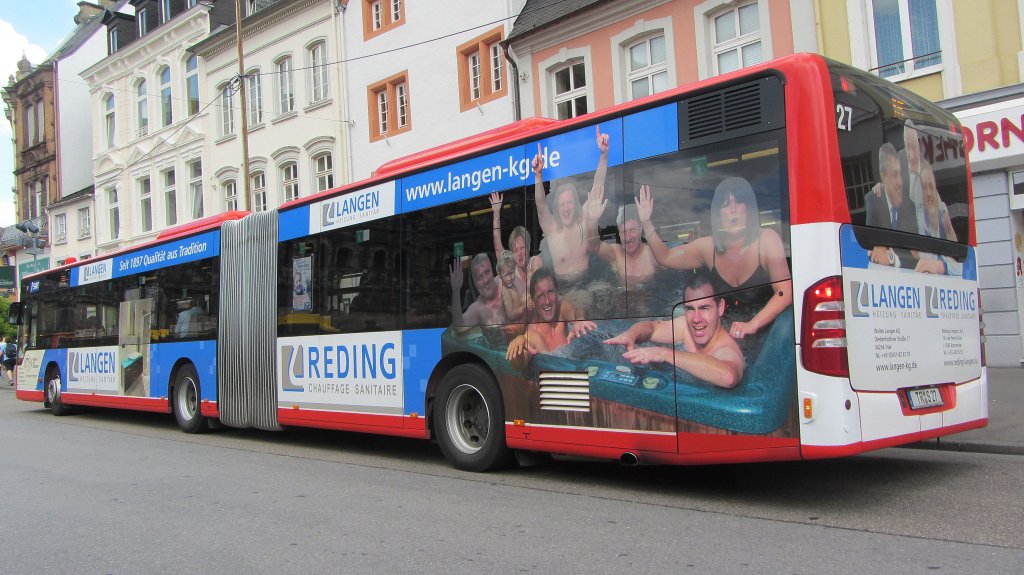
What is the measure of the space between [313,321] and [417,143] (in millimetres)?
12573

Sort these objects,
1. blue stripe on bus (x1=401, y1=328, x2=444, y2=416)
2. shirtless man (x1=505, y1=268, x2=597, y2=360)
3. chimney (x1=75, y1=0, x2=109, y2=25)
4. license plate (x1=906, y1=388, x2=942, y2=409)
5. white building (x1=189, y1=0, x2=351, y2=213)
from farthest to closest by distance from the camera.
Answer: chimney (x1=75, y1=0, x2=109, y2=25)
white building (x1=189, y1=0, x2=351, y2=213)
blue stripe on bus (x1=401, y1=328, x2=444, y2=416)
shirtless man (x1=505, y1=268, x2=597, y2=360)
license plate (x1=906, y1=388, x2=942, y2=409)

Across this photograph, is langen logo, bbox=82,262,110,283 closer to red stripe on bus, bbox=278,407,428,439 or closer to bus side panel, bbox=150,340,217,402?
bus side panel, bbox=150,340,217,402

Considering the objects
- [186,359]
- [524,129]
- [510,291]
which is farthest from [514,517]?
[186,359]

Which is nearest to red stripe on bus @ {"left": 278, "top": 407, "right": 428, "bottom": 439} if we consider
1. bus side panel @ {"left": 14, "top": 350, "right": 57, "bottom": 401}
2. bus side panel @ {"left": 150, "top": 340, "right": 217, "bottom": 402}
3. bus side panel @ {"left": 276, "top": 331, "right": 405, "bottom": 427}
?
bus side panel @ {"left": 276, "top": 331, "right": 405, "bottom": 427}

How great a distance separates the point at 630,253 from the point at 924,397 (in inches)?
92.4

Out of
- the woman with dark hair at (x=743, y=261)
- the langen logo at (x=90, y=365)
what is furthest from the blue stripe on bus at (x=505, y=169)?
the langen logo at (x=90, y=365)

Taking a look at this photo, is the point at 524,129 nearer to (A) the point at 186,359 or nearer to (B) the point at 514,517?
(B) the point at 514,517

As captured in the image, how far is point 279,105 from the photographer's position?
2681 cm

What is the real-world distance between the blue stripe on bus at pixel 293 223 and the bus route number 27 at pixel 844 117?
6559mm

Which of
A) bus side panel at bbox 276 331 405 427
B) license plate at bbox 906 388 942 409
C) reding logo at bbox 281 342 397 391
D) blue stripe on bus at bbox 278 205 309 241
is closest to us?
license plate at bbox 906 388 942 409

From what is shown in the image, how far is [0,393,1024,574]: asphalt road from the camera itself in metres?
4.91

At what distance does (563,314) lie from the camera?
7.23 meters

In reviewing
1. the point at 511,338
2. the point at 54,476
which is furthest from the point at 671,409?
Answer: the point at 54,476

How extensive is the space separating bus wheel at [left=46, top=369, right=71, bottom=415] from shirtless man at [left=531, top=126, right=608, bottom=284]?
13.2 metres
